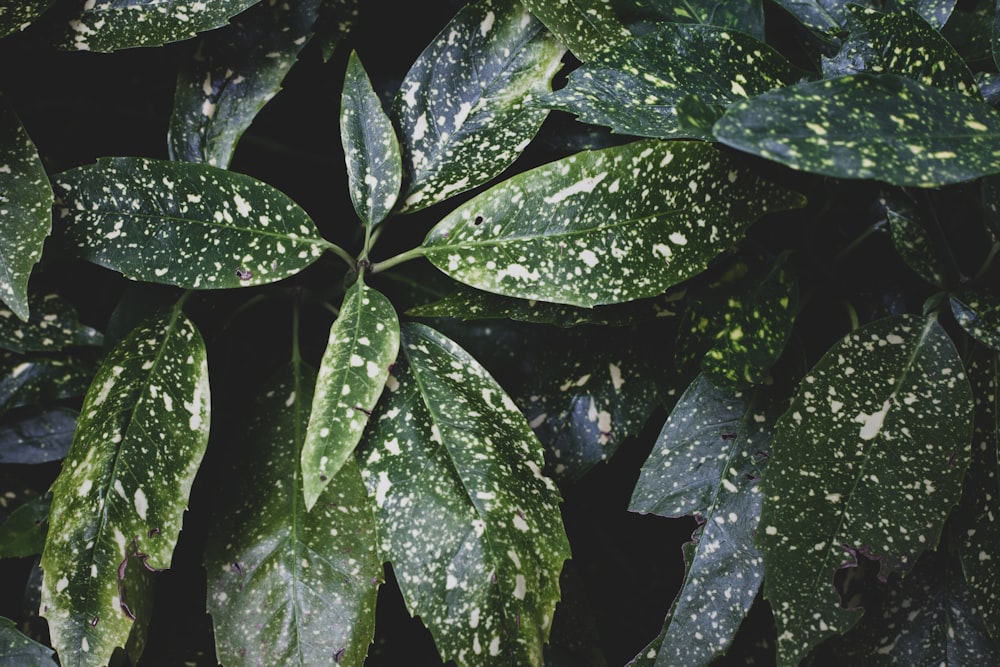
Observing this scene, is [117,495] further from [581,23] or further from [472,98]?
[581,23]

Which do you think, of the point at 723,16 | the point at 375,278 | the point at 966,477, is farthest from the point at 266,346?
the point at 966,477

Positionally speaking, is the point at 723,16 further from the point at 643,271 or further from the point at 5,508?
the point at 5,508

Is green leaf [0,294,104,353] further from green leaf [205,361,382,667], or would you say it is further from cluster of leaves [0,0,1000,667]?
green leaf [205,361,382,667]

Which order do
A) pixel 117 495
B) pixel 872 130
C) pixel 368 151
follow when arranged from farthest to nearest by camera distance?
pixel 368 151
pixel 117 495
pixel 872 130

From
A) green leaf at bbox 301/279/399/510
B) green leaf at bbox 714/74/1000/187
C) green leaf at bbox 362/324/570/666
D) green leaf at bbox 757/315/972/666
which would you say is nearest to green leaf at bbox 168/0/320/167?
green leaf at bbox 301/279/399/510

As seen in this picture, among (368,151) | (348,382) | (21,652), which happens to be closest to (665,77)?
(368,151)

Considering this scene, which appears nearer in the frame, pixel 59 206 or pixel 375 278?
pixel 59 206
